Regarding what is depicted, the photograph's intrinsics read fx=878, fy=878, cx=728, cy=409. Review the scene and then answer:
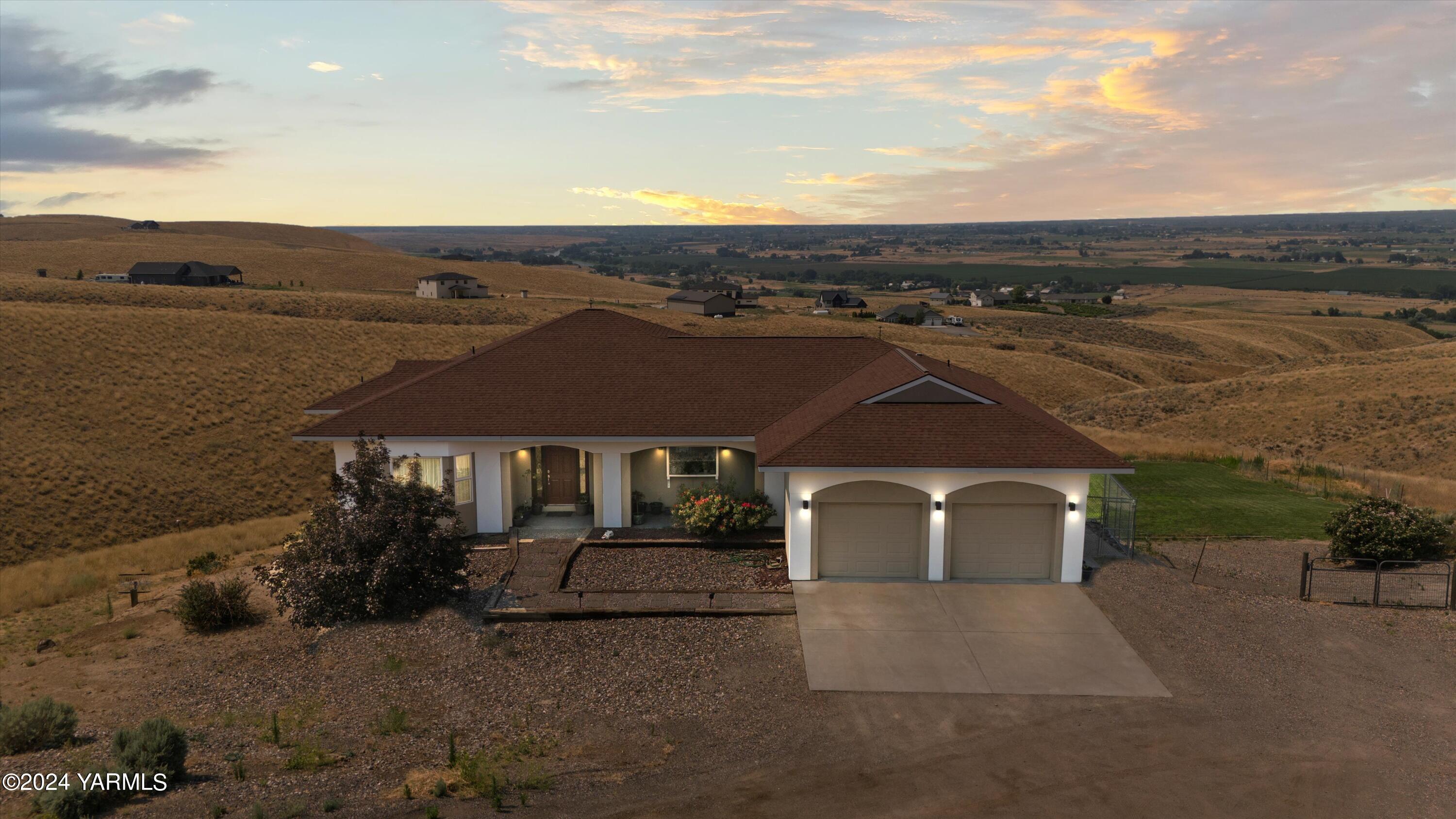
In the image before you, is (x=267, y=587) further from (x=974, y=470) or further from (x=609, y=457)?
(x=974, y=470)

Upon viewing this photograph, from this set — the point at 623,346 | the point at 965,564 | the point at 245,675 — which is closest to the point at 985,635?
the point at 965,564

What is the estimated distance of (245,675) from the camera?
1513cm

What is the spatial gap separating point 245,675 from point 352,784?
5.38 metres

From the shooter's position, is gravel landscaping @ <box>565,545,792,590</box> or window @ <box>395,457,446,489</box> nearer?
gravel landscaping @ <box>565,545,792,590</box>

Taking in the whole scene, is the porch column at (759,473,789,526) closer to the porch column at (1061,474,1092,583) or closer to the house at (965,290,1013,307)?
the porch column at (1061,474,1092,583)

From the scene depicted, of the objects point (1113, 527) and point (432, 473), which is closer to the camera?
point (432, 473)

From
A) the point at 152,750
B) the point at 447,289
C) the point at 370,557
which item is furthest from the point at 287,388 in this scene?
the point at 447,289

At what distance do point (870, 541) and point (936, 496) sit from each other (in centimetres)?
178

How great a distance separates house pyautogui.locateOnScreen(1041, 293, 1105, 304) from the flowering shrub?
133508 mm

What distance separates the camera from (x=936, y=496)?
63.1 ft

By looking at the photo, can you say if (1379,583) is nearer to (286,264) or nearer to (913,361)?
(913,361)

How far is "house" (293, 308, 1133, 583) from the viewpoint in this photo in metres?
19.3

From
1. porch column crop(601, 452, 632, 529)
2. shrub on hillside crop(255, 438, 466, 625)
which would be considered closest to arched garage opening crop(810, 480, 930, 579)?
porch column crop(601, 452, 632, 529)

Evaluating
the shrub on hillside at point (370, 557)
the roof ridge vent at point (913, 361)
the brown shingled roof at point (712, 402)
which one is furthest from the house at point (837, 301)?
the shrub on hillside at point (370, 557)
